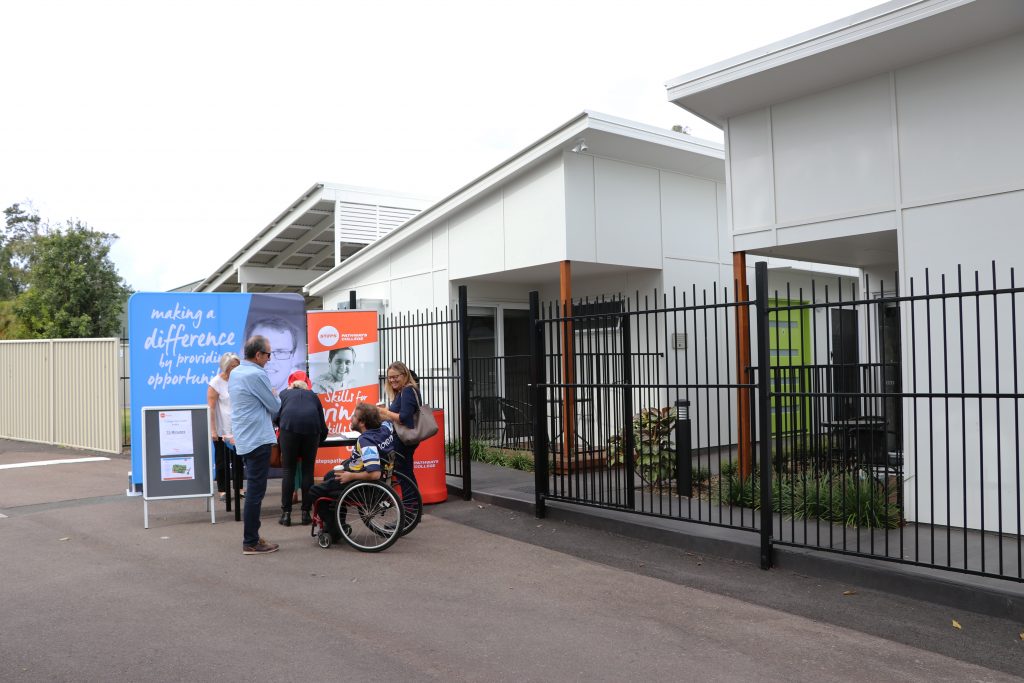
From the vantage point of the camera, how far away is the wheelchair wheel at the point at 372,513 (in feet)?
24.1

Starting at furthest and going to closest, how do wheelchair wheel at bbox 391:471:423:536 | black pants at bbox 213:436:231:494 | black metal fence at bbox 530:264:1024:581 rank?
black pants at bbox 213:436:231:494
wheelchair wheel at bbox 391:471:423:536
black metal fence at bbox 530:264:1024:581

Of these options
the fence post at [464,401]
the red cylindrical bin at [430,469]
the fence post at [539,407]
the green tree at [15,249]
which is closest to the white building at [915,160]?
the fence post at [539,407]

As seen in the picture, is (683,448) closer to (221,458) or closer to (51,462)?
(221,458)

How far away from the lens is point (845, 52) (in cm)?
764

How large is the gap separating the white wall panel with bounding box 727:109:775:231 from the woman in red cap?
16.9 ft

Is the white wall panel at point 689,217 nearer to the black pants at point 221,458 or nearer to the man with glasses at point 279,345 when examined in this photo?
the man with glasses at point 279,345

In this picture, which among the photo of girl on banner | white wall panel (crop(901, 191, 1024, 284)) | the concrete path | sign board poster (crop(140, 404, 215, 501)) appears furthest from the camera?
the photo of girl on banner

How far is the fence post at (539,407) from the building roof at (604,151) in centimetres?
360

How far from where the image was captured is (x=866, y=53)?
763 centimetres

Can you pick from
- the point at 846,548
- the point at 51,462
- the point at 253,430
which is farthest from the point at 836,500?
the point at 51,462

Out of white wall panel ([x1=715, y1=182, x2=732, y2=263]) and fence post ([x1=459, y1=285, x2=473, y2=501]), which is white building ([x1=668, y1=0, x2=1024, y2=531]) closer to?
fence post ([x1=459, y1=285, x2=473, y2=501])

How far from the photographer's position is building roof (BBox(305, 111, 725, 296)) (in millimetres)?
11367

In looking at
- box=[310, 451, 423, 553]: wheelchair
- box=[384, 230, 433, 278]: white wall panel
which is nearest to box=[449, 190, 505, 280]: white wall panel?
box=[384, 230, 433, 278]: white wall panel

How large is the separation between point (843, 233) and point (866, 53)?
1.76 m
